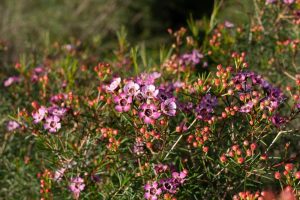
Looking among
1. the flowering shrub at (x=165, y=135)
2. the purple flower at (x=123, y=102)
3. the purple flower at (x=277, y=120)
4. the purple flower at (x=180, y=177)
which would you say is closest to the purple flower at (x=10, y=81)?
the flowering shrub at (x=165, y=135)

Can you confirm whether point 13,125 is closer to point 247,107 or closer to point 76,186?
point 76,186

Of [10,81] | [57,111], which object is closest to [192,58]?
[57,111]

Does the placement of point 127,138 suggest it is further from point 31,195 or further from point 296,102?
point 31,195

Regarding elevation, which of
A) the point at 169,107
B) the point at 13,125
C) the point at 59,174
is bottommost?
the point at 59,174

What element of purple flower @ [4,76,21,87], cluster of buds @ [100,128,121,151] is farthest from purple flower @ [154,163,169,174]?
purple flower @ [4,76,21,87]

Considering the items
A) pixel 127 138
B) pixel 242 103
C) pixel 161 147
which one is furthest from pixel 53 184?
pixel 242 103
